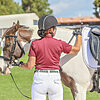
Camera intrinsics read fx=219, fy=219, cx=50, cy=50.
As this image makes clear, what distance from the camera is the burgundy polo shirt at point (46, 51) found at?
113 inches

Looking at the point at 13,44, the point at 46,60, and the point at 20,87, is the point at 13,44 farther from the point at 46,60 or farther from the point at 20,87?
the point at 20,87

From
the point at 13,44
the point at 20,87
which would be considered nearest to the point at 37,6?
the point at 20,87

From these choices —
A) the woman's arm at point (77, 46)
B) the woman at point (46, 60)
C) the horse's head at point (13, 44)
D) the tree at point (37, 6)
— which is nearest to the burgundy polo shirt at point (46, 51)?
the woman at point (46, 60)

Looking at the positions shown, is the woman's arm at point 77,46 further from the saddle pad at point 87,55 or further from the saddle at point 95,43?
the saddle at point 95,43

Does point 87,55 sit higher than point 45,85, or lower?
higher

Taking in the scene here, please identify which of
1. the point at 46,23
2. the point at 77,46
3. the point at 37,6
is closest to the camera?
the point at 46,23

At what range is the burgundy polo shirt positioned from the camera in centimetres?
286

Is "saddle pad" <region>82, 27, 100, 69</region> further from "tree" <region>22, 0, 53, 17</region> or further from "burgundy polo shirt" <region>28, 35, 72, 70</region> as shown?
"tree" <region>22, 0, 53, 17</region>

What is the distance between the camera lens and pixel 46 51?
9.41 ft

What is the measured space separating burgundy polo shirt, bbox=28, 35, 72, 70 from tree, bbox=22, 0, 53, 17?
43.0m

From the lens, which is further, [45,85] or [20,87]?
[20,87]

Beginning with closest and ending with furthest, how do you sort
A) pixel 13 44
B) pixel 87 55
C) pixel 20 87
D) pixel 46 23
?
pixel 46 23 < pixel 87 55 < pixel 13 44 < pixel 20 87

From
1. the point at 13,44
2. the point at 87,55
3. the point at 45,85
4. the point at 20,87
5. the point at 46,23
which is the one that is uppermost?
the point at 46,23

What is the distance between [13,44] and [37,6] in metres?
43.8
